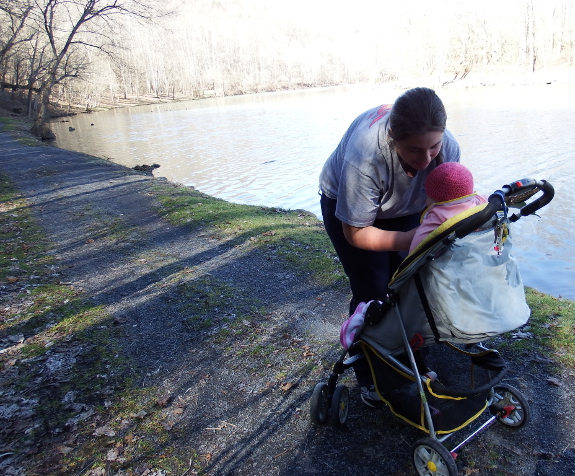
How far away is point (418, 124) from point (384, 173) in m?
0.35

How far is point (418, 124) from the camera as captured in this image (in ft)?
6.54

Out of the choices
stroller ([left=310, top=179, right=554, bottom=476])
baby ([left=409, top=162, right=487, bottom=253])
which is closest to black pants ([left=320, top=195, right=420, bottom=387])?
stroller ([left=310, top=179, right=554, bottom=476])

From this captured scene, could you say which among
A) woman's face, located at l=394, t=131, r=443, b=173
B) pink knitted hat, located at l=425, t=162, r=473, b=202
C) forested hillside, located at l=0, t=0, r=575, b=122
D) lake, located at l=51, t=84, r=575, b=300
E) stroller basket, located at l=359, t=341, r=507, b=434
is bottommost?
lake, located at l=51, t=84, r=575, b=300

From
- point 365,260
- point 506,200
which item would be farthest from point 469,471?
Answer: point 506,200

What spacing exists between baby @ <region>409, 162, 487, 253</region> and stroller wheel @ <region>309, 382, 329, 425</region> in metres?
1.24

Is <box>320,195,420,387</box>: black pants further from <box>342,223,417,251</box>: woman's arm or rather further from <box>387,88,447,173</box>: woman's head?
<box>387,88,447,173</box>: woman's head

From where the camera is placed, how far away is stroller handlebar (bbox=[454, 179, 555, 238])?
6.25 feet

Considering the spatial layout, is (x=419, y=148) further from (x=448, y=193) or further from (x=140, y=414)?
(x=140, y=414)

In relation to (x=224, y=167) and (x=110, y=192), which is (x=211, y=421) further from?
(x=224, y=167)

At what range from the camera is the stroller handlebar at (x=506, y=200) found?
190 cm

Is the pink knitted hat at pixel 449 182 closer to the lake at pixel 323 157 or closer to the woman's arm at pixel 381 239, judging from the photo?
the woman's arm at pixel 381 239

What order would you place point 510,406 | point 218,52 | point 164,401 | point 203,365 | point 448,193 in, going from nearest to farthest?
point 448,193 < point 510,406 < point 164,401 < point 203,365 < point 218,52

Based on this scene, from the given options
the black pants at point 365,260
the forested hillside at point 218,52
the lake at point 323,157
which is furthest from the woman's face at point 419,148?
the forested hillside at point 218,52

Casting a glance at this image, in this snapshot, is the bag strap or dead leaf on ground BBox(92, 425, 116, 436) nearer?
the bag strap
